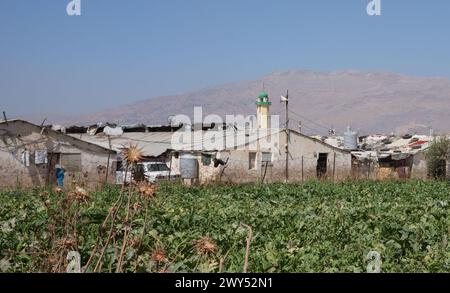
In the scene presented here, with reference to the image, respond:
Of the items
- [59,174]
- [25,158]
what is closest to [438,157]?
[59,174]

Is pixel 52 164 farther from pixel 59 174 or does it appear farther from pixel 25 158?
pixel 59 174

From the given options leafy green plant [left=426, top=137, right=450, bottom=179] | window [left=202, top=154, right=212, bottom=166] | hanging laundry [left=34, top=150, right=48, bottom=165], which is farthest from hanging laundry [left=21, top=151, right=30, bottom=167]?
leafy green plant [left=426, top=137, right=450, bottom=179]

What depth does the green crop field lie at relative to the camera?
201 inches

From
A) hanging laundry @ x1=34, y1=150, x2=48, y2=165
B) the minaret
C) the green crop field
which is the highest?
the minaret

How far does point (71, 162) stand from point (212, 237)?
19.4 metres

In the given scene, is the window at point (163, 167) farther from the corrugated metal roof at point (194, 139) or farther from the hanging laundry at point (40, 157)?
the hanging laundry at point (40, 157)

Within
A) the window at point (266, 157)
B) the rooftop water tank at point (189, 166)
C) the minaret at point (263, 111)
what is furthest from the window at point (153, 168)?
the minaret at point (263, 111)

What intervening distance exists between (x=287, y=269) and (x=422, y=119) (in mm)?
152451

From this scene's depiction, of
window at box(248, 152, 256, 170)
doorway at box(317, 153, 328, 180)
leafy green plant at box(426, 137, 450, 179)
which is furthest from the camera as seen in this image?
leafy green plant at box(426, 137, 450, 179)

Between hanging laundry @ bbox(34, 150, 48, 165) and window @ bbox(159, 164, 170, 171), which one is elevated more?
hanging laundry @ bbox(34, 150, 48, 165)

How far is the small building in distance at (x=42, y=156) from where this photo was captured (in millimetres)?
25656

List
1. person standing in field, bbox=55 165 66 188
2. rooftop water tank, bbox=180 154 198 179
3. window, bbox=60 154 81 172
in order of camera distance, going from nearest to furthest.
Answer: person standing in field, bbox=55 165 66 188, window, bbox=60 154 81 172, rooftop water tank, bbox=180 154 198 179

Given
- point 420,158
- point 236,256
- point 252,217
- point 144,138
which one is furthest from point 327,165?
point 236,256

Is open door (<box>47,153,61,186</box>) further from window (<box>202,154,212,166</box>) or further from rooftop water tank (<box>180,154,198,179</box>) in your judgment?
window (<box>202,154,212,166</box>)
